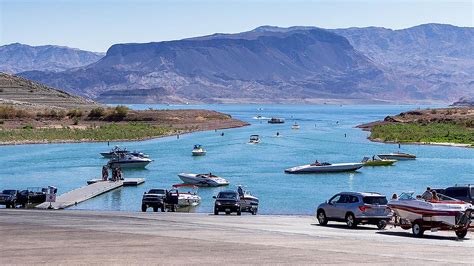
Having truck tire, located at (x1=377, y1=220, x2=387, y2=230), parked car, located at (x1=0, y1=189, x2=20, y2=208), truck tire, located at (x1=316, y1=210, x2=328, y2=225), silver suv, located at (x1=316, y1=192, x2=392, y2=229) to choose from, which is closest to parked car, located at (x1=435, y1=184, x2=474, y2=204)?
silver suv, located at (x1=316, y1=192, x2=392, y2=229)

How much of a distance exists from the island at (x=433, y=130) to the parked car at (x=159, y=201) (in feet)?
268

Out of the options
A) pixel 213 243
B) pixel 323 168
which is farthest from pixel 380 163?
pixel 213 243

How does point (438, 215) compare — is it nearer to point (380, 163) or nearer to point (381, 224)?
point (381, 224)

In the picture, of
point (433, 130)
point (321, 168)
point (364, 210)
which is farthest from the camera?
point (433, 130)

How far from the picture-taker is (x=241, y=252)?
28016 mm

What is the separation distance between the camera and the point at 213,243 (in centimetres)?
3073

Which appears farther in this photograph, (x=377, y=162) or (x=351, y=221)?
(x=377, y=162)

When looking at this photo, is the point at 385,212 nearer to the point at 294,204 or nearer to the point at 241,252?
the point at 241,252

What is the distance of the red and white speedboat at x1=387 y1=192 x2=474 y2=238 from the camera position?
33.8 m

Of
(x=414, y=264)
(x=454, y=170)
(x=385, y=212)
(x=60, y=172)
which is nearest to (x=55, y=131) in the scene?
(x=60, y=172)

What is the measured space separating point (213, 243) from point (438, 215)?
9603 mm

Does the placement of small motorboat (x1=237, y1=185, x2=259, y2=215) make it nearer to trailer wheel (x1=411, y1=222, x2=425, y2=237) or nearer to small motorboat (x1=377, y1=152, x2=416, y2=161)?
trailer wheel (x1=411, y1=222, x2=425, y2=237)

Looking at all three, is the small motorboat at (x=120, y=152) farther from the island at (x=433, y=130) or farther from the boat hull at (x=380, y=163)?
the island at (x=433, y=130)

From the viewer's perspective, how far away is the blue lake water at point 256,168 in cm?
7188
